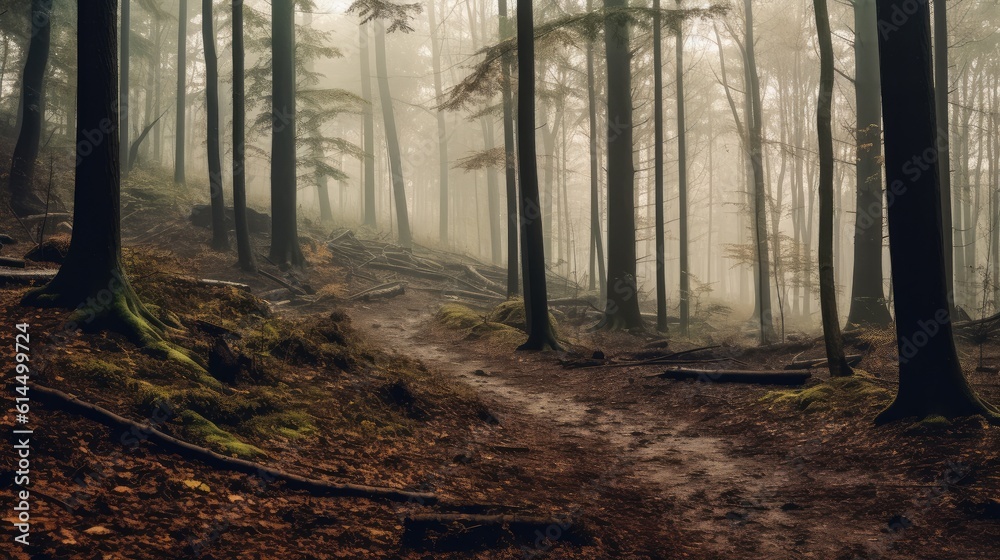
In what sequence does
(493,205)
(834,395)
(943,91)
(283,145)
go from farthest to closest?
(493,205) → (283,145) → (943,91) → (834,395)

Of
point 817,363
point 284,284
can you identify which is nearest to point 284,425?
point 817,363

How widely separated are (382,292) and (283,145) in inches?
231

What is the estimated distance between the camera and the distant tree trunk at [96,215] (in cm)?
638

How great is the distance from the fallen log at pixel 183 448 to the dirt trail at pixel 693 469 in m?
2.83

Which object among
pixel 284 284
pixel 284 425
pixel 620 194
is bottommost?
pixel 284 425

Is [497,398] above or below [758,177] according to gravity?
below

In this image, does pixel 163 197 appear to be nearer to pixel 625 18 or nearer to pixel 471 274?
pixel 471 274

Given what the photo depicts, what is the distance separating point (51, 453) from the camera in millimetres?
3959

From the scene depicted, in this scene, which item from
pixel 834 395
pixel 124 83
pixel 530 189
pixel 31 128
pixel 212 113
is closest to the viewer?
pixel 834 395

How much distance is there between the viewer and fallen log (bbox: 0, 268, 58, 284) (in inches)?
281

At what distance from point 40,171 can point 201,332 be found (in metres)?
14.4

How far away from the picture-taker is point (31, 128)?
15375 millimetres

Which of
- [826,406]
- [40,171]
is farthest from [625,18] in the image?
[40,171]

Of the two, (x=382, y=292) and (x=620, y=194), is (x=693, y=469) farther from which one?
(x=382, y=292)
